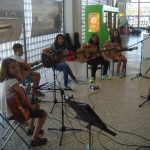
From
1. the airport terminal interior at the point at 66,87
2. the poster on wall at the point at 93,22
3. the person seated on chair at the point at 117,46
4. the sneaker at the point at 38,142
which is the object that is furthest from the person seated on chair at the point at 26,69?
the poster on wall at the point at 93,22

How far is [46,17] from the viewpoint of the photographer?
7.44 m

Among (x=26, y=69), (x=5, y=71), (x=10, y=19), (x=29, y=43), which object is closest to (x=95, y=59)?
(x=29, y=43)

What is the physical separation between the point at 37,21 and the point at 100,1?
26.0 feet

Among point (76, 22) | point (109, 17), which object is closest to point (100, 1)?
point (109, 17)

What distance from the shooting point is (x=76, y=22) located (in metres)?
9.37

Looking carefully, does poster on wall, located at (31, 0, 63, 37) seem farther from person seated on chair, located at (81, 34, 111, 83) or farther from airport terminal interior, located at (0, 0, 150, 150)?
person seated on chair, located at (81, 34, 111, 83)

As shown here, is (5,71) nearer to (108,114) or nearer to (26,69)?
(26,69)

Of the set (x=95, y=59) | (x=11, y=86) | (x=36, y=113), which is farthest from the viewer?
(x=95, y=59)

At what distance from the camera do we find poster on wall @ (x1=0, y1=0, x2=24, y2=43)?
15.6 feet

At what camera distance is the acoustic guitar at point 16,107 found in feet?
9.37

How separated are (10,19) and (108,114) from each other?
2436 mm

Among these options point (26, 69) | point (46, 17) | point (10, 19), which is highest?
point (46, 17)

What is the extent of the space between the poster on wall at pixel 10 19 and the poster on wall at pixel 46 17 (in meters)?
1.19

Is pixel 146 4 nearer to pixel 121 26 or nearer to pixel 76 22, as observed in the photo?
pixel 121 26
